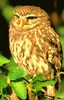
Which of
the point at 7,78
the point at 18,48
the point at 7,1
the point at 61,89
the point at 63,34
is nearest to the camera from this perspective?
the point at 7,78

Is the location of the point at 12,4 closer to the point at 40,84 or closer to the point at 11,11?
the point at 11,11

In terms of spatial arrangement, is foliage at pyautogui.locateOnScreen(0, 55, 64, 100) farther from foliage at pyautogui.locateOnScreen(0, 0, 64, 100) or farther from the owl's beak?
the owl's beak

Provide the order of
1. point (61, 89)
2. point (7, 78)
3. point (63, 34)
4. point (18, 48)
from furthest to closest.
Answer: point (63, 34), point (18, 48), point (61, 89), point (7, 78)

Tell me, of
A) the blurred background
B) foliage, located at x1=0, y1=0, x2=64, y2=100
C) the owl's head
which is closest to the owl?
the owl's head

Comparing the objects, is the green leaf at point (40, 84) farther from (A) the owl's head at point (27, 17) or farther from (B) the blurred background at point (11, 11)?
(B) the blurred background at point (11, 11)

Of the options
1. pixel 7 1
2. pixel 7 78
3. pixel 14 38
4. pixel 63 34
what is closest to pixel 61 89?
pixel 14 38

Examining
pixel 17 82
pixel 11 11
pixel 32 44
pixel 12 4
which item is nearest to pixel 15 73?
pixel 17 82

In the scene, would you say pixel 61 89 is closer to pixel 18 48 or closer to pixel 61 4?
pixel 18 48
